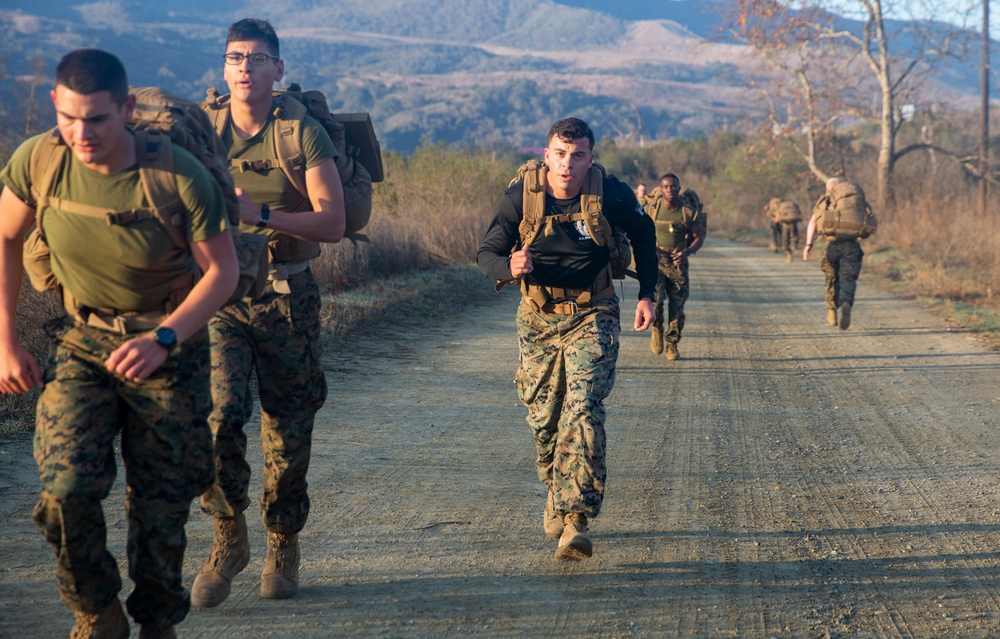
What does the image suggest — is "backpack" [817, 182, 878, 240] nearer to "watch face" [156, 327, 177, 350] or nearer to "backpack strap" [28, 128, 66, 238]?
"watch face" [156, 327, 177, 350]

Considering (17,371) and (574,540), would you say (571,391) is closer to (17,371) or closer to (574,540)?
(574,540)

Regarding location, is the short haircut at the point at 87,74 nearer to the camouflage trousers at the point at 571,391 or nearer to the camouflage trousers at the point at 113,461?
the camouflage trousers at the point at 113,461

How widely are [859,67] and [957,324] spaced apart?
19755 mm

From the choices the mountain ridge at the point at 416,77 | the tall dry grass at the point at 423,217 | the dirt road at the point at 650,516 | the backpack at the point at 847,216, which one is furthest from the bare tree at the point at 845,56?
the mountain ridge at the point at 416,77

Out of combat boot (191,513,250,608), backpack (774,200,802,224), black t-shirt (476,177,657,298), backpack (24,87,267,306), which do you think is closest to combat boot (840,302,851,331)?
black t-shirt (476,177,657,298)

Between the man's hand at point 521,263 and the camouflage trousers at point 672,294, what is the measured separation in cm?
588

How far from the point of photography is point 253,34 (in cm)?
392

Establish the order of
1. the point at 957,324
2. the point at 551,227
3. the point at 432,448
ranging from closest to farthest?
the point at 551,227, the point at 432,448, the point at 957,324

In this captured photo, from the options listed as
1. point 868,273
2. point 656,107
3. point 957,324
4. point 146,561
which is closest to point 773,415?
point 146,561

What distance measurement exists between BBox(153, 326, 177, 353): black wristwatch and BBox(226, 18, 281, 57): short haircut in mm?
1496

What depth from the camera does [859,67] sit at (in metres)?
30.4

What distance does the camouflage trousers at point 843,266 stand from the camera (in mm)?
12141

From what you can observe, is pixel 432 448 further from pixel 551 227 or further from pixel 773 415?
pixel 773 415

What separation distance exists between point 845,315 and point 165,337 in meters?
10.8
